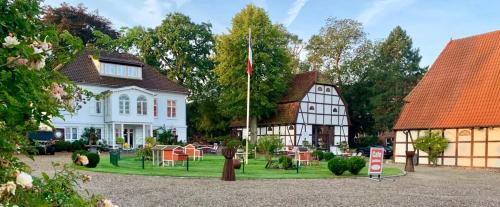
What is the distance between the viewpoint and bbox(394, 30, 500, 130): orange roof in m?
25.3

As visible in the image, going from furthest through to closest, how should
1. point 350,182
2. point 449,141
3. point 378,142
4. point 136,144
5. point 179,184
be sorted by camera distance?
point 378,142
point 136,144
point 449,141
point 350,182
point 179,184

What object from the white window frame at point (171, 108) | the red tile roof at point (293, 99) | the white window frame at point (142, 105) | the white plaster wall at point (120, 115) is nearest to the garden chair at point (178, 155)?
the white plaster wall at point (120, 115)

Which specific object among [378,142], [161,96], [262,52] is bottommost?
[378,142]

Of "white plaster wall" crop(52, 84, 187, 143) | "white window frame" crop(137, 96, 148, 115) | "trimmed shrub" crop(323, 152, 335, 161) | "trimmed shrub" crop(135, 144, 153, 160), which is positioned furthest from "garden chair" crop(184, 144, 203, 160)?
"white window frame" crop(137, 96, 148, 115)

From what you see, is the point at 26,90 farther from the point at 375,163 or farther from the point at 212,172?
the point at 212,172

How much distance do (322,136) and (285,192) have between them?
106 feet

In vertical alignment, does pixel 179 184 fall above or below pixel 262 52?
below

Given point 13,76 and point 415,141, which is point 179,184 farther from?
point 415,141

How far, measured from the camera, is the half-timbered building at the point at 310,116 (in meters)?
41.6

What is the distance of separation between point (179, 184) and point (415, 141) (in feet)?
58.6

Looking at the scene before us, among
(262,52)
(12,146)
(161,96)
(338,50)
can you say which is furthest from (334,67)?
(12,146)

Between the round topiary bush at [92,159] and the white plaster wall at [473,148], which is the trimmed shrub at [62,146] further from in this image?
the white plaster wall at [473,148]

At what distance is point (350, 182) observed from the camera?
49.8ft

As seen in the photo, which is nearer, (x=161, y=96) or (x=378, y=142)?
(x=161, y=96)
